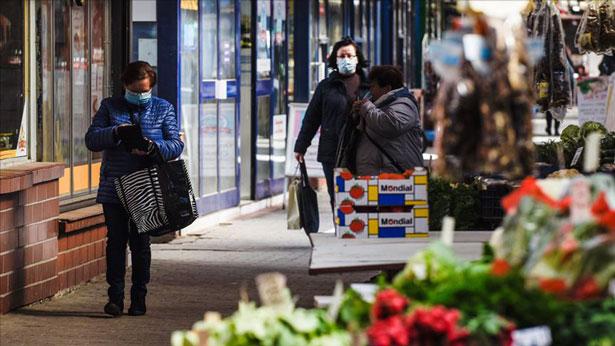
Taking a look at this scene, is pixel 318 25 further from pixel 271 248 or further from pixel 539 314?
pixel 539 314

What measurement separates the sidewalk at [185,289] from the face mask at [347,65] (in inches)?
63.1

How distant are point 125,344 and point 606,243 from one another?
17.3 ft

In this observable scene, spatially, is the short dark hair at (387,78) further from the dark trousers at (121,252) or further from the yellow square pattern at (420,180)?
the yellow square pattern at (420,180)

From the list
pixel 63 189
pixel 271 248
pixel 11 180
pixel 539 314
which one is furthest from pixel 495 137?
pixel 271 248

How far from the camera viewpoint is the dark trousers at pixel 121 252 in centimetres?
1011

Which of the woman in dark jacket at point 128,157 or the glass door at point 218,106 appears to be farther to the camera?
the glass door at point 218,106

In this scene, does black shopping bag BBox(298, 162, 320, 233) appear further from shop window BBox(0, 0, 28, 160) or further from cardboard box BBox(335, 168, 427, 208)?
cardboard box BBox(335, 168, 427, 208)

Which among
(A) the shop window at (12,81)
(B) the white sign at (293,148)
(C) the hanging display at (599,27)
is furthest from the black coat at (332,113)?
(B) the white sign at (293,148)

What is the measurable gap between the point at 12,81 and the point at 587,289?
6990 millimetres

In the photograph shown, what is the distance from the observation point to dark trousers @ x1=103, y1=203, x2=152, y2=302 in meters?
10.1

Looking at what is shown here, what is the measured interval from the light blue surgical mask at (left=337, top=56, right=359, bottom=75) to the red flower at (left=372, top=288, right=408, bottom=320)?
304 inches

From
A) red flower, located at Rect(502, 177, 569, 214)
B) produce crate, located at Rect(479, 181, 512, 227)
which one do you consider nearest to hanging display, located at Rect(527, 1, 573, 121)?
produce crate, located at Rect(479, 181, 512, 227)

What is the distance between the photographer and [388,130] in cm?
1049

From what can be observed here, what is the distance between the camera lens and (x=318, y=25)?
850 inches
